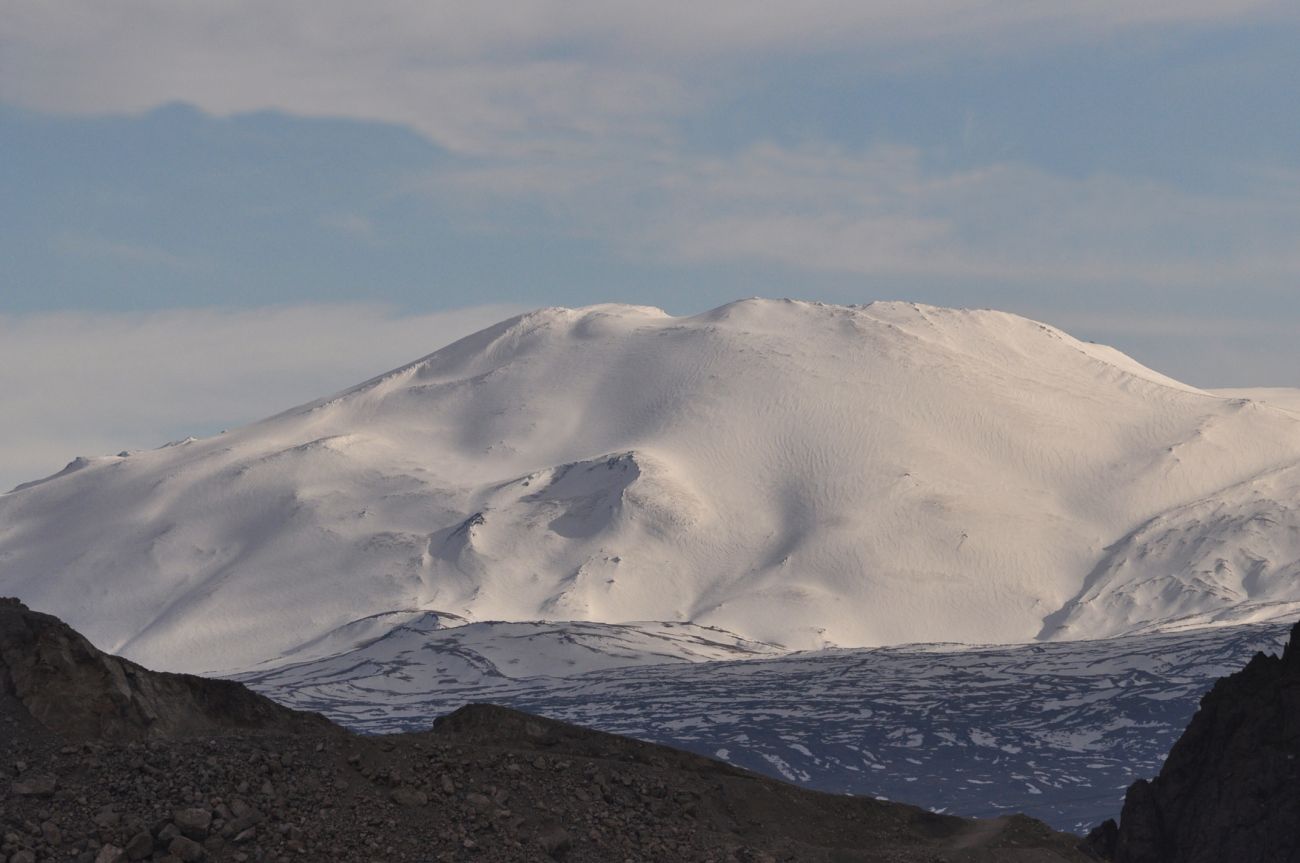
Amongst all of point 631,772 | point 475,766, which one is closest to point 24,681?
point 475,766

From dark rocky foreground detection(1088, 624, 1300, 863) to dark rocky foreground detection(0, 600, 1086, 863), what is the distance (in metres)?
6.15

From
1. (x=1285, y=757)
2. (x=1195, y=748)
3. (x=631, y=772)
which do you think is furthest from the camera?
(x=1195, y=748)

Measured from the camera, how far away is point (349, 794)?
31.2 meters

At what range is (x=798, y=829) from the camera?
36.0m

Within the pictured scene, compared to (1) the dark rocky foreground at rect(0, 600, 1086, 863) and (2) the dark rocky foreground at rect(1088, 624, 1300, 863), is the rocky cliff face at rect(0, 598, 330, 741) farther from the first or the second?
(2) the dark rocky foreground at rect(1088, 624, 1300, 863)

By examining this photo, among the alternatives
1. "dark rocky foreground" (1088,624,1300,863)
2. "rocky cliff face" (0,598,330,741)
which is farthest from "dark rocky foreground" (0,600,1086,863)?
"dark rocky foreground" (1088,624,1300,863)

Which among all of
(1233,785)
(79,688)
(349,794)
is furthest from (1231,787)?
(79,688)

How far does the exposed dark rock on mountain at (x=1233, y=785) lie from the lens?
140 ft

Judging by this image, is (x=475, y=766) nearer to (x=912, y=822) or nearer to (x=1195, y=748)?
(x=912, y=822)

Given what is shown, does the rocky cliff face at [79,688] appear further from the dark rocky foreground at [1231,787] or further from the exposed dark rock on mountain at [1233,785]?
the exposed dark rock on mountain at [1233,785]

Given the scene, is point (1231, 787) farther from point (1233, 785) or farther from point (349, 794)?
point (349, 794)

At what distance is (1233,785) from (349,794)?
22.8 meters

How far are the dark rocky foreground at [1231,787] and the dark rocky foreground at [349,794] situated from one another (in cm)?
615

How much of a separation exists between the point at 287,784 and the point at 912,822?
14.1 metres
